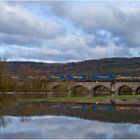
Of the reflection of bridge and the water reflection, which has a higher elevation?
the reflection of bridge

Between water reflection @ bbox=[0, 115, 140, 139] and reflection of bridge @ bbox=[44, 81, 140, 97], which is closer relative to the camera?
water reflection @ bbox=[0, 115, 140, 139]

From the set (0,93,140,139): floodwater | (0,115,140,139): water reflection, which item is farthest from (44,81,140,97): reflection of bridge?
(0,115,140,139): water reflection

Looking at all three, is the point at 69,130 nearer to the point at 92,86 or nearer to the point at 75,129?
the point at 75,129

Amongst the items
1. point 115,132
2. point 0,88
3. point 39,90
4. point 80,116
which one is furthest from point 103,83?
point 115,132

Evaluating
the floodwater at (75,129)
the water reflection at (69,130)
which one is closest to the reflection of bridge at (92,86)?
the floodwater at (75,129)

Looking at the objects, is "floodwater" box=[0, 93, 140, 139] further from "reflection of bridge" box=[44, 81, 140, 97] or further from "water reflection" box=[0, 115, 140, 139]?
"reflection of bridge" box=[44, 81, 140, 97]

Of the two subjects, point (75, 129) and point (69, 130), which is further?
point (75, 129)

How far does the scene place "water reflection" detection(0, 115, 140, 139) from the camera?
22969mm

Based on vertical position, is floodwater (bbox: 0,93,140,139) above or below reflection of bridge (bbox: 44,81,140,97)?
below

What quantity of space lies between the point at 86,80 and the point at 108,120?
3542 inches

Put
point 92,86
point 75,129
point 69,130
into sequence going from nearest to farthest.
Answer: point 69,130 → point 75,129 → point 92,86

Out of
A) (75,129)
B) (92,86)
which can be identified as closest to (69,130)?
(75,129)

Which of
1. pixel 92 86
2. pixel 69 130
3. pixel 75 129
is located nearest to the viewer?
pixel 69 130

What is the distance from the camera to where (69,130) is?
25.3m
